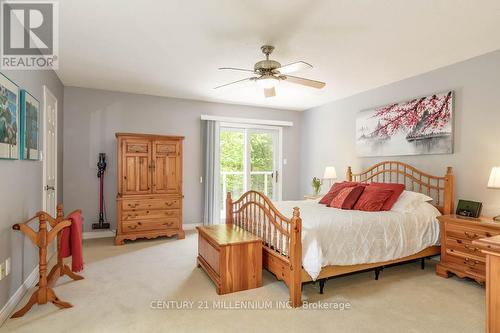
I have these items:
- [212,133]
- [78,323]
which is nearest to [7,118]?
[78,323]

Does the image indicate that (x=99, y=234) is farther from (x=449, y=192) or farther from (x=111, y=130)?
(x=449, y=192)

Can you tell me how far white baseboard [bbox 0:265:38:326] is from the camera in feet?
7.47

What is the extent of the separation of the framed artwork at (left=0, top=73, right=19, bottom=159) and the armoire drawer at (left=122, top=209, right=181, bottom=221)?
2.23 metres

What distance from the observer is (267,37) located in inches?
113

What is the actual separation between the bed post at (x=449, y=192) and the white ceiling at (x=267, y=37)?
1395 mm

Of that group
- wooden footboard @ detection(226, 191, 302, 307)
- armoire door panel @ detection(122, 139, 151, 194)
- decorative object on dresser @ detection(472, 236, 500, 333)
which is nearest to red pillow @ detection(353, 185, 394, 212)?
wooden footboard @ detection(226, 191, 302, 307)

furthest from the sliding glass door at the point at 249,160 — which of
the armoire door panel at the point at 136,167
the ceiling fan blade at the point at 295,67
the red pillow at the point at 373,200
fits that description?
the ceiling fan blade at the point at 295,67

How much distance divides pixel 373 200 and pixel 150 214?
11.0 feet

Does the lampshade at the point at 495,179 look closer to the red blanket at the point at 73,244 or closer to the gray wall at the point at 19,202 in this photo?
the red blanket at the point at 73,244

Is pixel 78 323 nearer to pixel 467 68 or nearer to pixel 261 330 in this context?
pixel 261 330

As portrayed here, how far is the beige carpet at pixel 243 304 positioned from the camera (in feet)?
7.34

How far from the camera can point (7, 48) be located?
94.6 inches

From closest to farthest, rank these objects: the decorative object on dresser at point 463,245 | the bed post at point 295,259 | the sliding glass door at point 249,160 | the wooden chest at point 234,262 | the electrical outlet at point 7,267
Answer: the electrical outlet at point 7,267, the bed post at point 295,259, the wooden chest at point 234,262, the decorative object on dresser at point 463,245, the sliding glass door at point 249,160

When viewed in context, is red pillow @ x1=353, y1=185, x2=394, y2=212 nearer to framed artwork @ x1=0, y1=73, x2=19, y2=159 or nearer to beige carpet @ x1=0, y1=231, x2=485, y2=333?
beige carpet @ x1=0, y1=231, x2=485, y2=333
